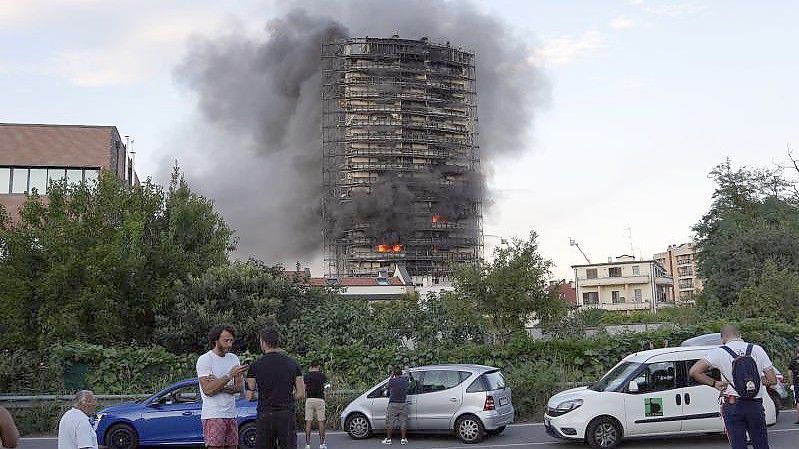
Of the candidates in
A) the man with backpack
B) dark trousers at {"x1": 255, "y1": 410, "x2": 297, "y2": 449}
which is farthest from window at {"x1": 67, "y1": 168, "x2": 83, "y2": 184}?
the man with backpack

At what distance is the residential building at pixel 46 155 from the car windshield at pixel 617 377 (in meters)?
39.7

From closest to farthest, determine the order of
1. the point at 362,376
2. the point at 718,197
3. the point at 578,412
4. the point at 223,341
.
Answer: the point at 223,341
the point at 578,412
the point at 362,376
the point at 718,197

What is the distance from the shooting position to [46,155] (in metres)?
47.5

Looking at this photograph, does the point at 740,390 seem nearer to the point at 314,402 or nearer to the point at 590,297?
the point at 314,402

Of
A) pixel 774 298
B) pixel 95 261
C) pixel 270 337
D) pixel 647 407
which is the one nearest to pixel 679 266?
pixel 774 298

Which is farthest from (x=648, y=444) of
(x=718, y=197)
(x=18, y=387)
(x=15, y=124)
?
(x=15, y=124)

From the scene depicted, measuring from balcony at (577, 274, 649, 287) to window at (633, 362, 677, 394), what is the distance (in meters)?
86.3

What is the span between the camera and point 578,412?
13.0m

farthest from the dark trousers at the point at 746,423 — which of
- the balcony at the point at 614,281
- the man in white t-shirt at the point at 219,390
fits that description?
the balcony at the point at 614,281

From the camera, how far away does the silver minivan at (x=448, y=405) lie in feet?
46.6

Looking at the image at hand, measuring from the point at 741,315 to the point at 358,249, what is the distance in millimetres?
62174

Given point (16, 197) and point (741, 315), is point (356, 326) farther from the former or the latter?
point (16, 197)

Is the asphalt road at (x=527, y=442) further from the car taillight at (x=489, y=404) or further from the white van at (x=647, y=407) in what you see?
the car taillight at (x=489, y=404)

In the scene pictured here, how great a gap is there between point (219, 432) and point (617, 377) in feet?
26.6
